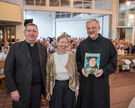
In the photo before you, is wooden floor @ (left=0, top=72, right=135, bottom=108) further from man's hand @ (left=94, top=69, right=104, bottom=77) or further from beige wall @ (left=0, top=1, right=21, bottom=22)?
beige wall @ (left=0, top=1, right=21, bottom=22)

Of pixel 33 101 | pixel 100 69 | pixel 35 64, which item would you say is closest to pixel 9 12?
pixel 35 64

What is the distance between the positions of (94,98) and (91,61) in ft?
1.75

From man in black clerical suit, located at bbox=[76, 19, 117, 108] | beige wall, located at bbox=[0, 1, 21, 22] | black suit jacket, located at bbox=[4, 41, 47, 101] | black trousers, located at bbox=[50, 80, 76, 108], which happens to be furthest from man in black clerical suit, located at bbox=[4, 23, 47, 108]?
beige wall, located at bbox=[0, 1, 21, 22]

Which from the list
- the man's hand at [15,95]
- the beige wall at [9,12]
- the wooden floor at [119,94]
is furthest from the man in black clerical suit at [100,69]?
the beige wall at [9,12]

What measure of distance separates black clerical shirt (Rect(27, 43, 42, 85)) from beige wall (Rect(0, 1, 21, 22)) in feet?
19.5

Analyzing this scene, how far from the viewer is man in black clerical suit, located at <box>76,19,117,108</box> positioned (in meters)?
1.83

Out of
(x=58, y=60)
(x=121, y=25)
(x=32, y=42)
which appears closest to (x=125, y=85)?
(x=58, y=60)

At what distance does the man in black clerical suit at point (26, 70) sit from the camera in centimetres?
172

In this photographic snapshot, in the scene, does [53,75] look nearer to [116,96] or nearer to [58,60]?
[58,60]

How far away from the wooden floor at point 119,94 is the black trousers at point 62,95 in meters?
1.36

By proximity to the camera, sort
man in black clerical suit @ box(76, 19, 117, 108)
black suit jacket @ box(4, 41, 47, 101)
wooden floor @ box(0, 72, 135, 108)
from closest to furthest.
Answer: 1. black suit jacket @ box(4, 41, 47, 101)
2. man in black clerical suit @ box(76, 19, 117, 108)
3. wooden floor @ box(0, 72, 135, 108)

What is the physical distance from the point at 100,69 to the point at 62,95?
2.06 ft

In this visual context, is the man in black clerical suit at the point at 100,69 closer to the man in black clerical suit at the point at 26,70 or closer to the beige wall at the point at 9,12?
the man in black clerical suit at the point at 26,70

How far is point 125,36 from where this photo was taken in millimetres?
11008
